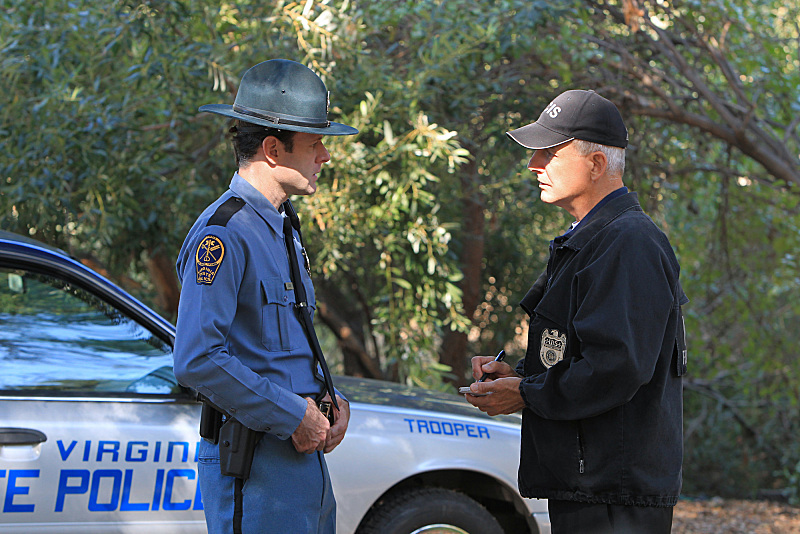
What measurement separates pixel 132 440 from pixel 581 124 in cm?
195

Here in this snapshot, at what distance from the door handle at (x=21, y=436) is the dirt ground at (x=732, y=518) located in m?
4.18

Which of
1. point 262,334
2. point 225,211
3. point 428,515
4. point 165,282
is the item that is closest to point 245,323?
point 262,334

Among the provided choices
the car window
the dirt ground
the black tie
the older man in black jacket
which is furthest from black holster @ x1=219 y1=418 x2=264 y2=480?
the dirt ground

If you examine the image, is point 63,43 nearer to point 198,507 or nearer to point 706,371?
point 198,507

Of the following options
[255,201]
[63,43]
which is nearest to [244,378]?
[255,201]

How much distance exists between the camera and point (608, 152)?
215 cm

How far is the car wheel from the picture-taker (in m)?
3.24

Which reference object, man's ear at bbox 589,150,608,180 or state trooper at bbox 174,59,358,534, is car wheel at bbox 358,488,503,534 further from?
man's ear at bbox 589,150,608,180

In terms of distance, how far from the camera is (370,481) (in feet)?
10.6

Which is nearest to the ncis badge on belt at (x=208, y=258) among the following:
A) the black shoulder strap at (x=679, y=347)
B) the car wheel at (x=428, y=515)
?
the black shoulder strap at (x=679, y=347)

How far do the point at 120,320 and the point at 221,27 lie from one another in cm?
253

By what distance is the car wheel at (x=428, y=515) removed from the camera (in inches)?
128

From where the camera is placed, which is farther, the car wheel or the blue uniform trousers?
the car wheel

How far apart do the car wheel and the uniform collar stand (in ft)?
4.97
